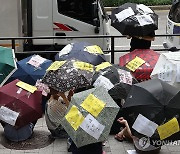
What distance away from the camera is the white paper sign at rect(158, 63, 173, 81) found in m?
6.86

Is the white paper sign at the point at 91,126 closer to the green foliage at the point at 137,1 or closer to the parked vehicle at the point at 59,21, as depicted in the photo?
the parked vehicle at the point at 59,21

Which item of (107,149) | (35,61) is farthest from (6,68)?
(107,149)

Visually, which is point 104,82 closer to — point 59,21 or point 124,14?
point 124,14

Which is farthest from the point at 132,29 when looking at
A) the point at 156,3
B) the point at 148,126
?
the point at 156,3

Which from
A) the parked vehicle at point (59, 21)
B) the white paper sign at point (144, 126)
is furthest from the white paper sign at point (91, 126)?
the parked vehicle at point (59, 21)

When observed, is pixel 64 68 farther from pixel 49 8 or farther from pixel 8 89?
pixel 49 8

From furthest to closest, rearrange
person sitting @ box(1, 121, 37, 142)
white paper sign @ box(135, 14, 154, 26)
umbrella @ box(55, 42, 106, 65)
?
1. white paper sign @ box(135, 14, 154, 26)
2. umbrella @ box(55, 42, 106, 65)
3. person sitting @ box(1, 121, 37, 142)

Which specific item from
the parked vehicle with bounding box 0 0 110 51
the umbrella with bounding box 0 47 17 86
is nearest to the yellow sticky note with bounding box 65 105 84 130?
the umbrella with bounding box 0 47 17 86

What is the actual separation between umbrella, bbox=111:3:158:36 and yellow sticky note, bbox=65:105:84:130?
10.1 ft

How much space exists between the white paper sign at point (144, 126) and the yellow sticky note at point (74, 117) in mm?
639

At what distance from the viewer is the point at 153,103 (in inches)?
228

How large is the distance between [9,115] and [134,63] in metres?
2.31

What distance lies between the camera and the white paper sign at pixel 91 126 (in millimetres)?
5480

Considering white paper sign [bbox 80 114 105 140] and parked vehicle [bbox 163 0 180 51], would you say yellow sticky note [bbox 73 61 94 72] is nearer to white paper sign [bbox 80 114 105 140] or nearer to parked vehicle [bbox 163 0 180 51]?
white paper sign [bbox 80 114 105 140]
